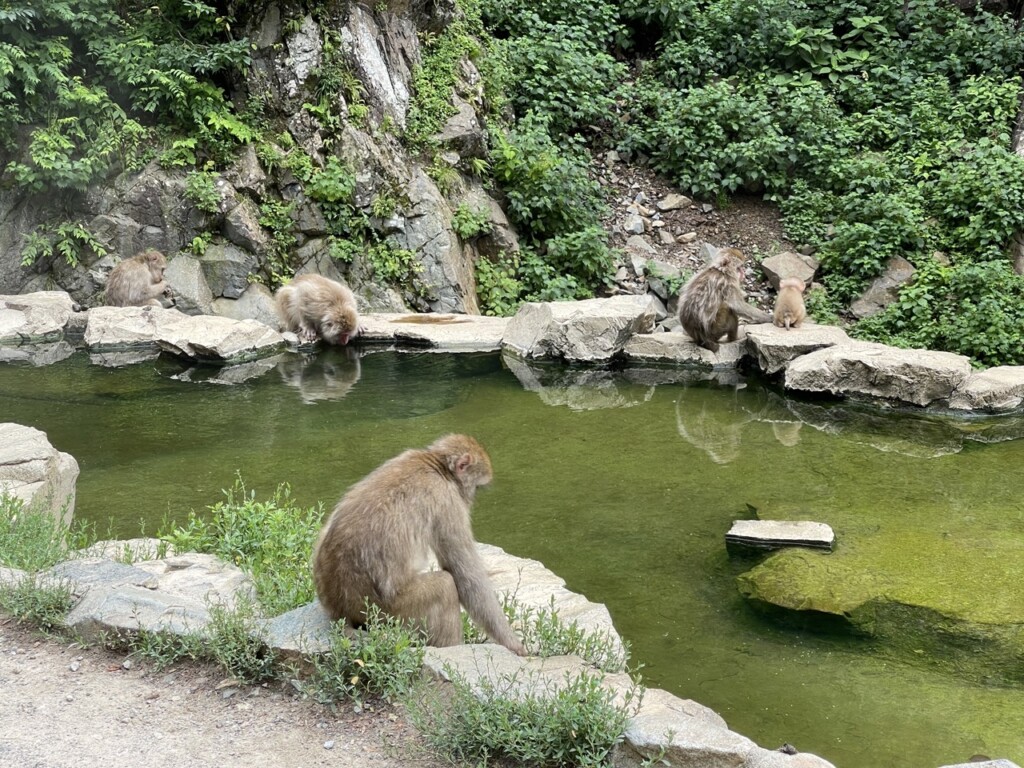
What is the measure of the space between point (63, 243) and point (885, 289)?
35.8 feet

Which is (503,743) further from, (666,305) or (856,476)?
(666,305)

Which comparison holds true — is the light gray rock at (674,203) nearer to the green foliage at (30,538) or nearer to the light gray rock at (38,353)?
the light gray rock at (38,353)

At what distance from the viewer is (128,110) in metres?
13.7

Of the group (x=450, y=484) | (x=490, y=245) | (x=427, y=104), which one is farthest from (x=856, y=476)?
(x=427, y=104)

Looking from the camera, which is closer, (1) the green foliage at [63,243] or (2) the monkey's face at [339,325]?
(2) the monkey's face at [339,325]

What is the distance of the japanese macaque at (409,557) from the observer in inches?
157

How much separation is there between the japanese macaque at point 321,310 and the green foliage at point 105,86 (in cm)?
275

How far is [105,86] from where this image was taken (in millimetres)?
13703

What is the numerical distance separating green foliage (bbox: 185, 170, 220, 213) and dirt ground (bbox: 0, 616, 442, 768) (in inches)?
379

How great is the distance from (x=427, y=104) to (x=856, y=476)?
891cm

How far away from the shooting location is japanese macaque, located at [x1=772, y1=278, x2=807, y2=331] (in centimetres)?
1137

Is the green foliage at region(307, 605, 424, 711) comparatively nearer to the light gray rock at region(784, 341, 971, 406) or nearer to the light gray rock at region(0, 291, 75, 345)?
the light gray rock at region(784, 341, 971, 406)

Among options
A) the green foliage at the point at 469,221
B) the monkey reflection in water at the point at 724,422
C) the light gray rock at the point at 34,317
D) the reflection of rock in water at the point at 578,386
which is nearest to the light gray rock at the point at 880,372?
the monkey reflection in water at the point at 724,422

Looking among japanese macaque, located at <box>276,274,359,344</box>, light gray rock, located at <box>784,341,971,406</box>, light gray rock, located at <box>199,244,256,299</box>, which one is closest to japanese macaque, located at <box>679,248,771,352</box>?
light gray rock, located at <box>784,341,971,406</box>
